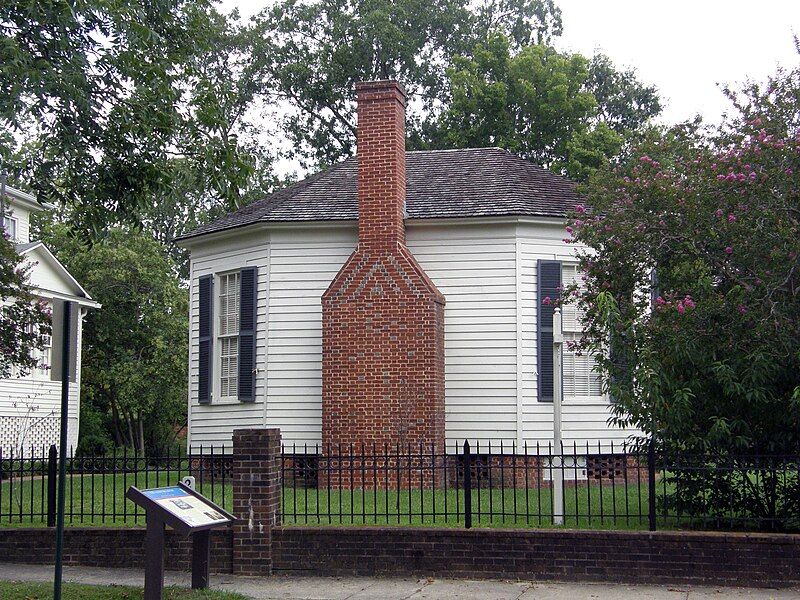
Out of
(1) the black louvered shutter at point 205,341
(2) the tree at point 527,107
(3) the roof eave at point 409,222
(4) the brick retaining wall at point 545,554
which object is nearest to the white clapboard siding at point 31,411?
(1) the black louvered shutter at point 205,341

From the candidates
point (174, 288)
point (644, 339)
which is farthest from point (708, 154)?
point (174, 288)

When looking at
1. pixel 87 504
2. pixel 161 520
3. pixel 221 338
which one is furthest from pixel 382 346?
pixel 161 520

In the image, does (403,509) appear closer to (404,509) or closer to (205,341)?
(404,509)

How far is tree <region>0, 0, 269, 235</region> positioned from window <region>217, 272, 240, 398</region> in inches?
250

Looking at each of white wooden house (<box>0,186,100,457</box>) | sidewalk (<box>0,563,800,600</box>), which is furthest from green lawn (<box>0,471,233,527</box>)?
white wooden house (<box>0,186,100,457</box>)

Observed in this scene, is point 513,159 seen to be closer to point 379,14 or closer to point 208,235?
point 208,235

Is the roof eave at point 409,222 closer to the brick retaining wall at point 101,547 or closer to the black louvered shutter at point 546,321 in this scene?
the black louvered shutter at point 546,321

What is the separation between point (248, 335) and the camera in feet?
62.0

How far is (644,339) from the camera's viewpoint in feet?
38.4

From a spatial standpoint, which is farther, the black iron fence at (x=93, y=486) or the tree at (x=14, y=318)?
the tree at (x=14, y=318)

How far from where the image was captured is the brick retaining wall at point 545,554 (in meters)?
10.2

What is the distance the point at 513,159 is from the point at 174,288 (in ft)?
55.7

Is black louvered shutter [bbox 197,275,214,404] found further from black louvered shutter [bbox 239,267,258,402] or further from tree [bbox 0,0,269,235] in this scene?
tree [bbox 0,0,269,235]

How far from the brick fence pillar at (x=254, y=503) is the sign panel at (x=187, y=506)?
4.16 feet
